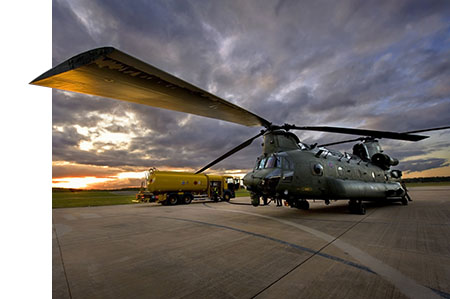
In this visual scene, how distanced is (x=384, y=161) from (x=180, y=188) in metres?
16.3

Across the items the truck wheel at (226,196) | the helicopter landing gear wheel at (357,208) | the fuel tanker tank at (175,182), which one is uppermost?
the fuel tanker tank at (175,182)

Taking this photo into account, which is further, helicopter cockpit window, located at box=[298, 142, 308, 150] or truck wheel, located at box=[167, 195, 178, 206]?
truck wheel, located at box=[167, 195, 178, 206]

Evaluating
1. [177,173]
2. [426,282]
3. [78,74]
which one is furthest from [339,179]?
[177,173]

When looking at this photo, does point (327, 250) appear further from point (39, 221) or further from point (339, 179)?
point (339, 179)

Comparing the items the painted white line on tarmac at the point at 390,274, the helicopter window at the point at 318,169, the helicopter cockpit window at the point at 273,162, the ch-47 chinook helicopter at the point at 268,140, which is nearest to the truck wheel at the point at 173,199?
the ch-47 chinook helicopter at the point at 268,140

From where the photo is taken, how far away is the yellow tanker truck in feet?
58.9

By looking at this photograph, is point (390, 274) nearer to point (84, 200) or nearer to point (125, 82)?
point (125, 82)

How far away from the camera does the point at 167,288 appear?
3066 mm

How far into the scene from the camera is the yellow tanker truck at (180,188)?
1794 centimetres

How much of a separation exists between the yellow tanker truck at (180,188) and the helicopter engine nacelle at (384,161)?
1419 cm

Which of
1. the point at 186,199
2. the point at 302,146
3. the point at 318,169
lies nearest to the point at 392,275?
the point at 318,169

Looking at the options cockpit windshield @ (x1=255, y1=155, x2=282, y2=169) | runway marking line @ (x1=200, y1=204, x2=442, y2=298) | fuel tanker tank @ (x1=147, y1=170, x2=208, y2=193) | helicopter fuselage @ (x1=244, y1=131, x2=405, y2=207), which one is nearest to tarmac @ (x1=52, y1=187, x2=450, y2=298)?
runway marking line @ (x1=200, y1=204, x2=442, y2=298)

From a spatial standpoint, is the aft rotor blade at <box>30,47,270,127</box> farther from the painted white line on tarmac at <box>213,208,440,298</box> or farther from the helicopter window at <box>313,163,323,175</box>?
the helicopter window at <box>313,163,323,175</box>

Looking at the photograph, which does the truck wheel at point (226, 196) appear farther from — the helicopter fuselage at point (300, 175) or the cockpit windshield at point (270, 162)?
the cockpit windshield at point (270, 162)
